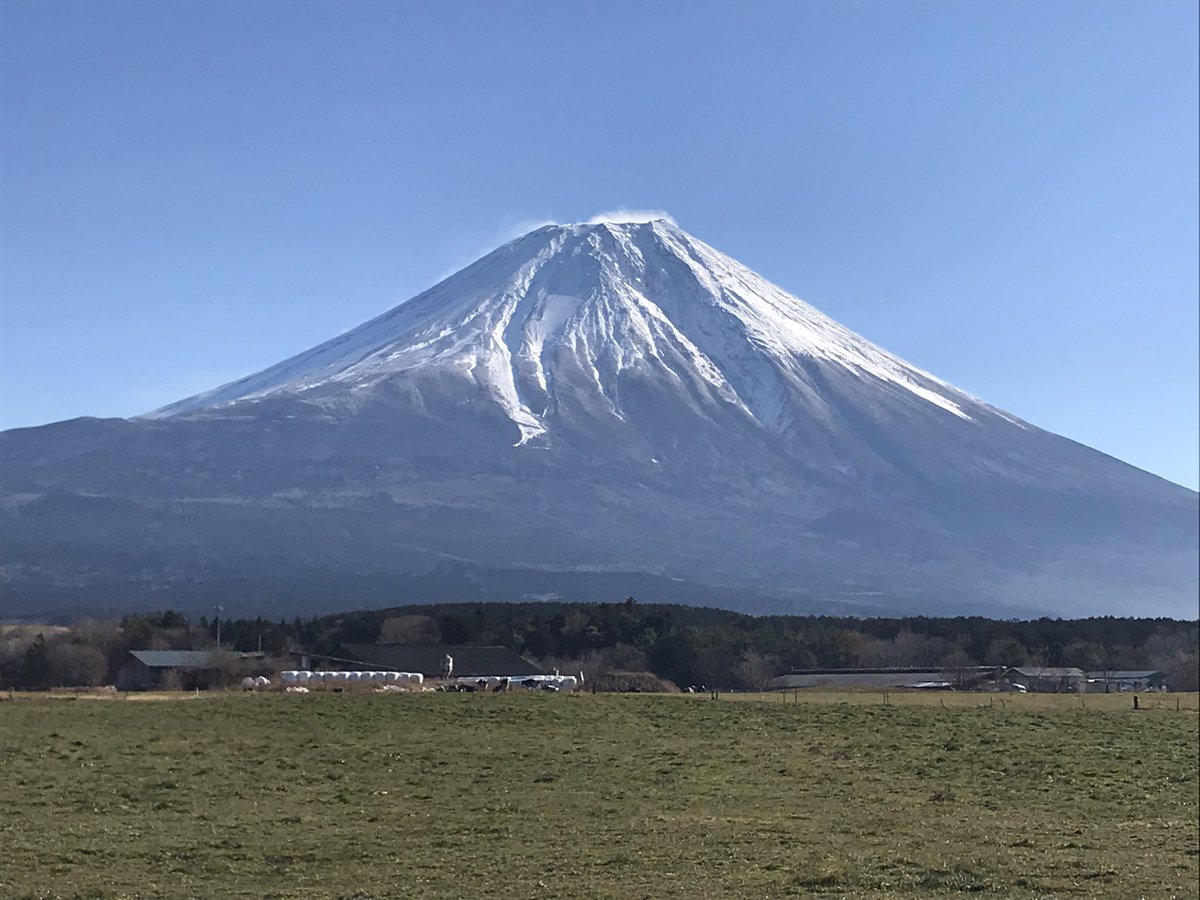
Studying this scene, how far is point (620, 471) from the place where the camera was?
129 metres

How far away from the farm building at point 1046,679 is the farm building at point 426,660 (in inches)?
625

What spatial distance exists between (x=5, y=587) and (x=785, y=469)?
112 meters

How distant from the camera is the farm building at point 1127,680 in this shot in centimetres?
5131

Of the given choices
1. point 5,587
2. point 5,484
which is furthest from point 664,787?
point 5,484

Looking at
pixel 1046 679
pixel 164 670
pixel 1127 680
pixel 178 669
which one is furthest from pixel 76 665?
pixel 1127 680

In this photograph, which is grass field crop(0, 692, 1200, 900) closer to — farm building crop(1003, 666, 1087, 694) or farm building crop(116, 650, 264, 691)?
farm building crop(116, 650, 264, 691)

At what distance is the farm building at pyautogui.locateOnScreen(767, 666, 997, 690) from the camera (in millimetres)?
48812

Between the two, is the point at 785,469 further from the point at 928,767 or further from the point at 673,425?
the point at 928,767

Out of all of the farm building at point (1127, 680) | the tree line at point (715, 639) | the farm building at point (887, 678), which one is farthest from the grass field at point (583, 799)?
the farm building at point (1127, 680)

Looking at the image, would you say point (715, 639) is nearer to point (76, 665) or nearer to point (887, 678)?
point (887, 678)

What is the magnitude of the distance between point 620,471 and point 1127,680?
78.3 metres

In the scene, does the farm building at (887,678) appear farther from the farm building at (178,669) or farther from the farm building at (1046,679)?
the farm building at (178,669)

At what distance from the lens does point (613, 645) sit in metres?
55.5

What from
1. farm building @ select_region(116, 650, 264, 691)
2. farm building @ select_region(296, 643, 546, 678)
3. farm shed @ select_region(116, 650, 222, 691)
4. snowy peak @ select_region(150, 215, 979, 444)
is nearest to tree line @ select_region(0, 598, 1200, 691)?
farm building @ select_region(296, 643, 546, 678)
